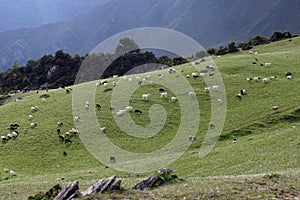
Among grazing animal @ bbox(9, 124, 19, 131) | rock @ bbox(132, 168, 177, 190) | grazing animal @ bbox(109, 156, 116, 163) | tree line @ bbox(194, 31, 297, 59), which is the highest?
tree line @ bbox(194, 31, 297, 59)

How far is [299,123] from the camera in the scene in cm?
4175

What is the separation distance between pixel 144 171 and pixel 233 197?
52.5ft

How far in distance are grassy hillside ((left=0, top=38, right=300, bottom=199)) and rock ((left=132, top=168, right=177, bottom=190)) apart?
0.78m

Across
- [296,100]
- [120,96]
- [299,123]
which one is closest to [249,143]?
[299,123]

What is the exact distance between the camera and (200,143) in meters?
40.1

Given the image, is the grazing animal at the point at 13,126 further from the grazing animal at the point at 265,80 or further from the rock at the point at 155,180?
the grazing animal at the point at 265,80

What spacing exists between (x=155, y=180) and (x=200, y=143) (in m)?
20.3

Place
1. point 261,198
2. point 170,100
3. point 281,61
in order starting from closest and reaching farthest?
point 261,198 → point 170,100 → point 281,61

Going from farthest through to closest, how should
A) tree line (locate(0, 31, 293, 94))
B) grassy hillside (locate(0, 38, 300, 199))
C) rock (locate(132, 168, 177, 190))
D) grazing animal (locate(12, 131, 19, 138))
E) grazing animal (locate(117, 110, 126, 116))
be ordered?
tree line (locate(0, 31, 293, 94)), grazing animal (locate(117, 110, 126, 116)), grazing animal (locate(12, 131, 19, 138)), rock (locate(132, 168, 177, 190)), grassy hillside (locate(0, 38, 300, 199))

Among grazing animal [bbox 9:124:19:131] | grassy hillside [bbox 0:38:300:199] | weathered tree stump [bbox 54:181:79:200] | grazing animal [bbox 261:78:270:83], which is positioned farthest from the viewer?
grazing animal [bbox 261:78:270:83]

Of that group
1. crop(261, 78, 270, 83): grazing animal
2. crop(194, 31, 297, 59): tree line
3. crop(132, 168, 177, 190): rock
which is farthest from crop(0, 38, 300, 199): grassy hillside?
crop(194, 31, 297, 59): tree line

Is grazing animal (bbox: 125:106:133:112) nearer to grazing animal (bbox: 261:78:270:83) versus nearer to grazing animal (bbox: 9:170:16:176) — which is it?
grazing animal (bbox: 9:170:16:176)

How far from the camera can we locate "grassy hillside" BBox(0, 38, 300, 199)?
19.5 metres

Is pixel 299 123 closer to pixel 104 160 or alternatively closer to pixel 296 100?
pixel 296 100
